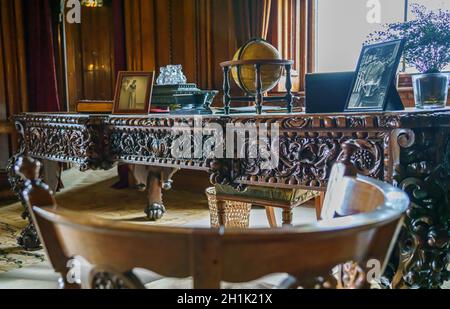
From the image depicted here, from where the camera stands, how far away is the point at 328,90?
1.99 m

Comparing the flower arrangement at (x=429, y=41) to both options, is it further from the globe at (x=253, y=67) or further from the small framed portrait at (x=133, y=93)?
the small framed portrait at (x=133, y=93)

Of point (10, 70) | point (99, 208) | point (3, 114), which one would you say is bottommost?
point (99, 208)

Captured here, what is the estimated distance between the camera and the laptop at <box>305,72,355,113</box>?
1975 mm

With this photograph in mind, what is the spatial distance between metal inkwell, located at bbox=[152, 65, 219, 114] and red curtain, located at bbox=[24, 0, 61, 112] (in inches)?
99.9

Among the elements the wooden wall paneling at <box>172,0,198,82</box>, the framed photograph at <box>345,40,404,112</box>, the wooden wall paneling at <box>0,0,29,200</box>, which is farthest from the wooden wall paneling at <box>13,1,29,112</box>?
the framed photograph at <box>345,40,404,112</box>

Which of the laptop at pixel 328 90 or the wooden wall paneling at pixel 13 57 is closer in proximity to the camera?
the laptop at pixel 328 90

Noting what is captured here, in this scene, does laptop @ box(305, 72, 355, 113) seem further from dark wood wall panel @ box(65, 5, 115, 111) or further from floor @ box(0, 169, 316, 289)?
dark wood wall panel @ box(65, 5, 115, 111)

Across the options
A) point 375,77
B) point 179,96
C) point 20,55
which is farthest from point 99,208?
point 375,77

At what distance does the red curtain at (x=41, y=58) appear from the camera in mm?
5504

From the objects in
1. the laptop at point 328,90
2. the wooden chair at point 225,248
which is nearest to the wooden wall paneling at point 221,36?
the laptop at point 328,90

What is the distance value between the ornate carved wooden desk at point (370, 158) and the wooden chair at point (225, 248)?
→ 385 mm

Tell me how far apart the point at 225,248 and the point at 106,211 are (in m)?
4.25

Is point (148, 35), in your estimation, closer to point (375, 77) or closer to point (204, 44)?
point (204, 44)
